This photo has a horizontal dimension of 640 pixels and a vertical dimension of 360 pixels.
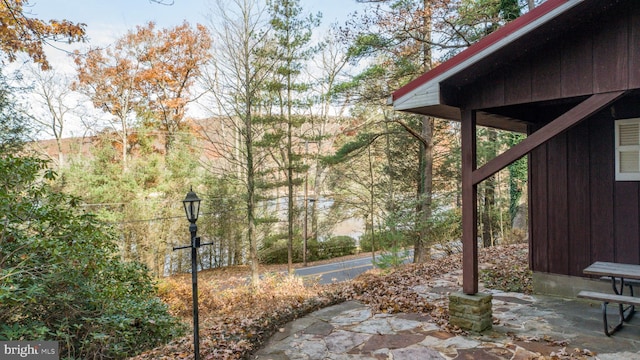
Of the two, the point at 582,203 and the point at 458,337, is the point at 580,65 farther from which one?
the point at 458,337

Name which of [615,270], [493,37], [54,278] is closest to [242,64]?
[54,278]

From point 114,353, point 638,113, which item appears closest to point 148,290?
point 114,353

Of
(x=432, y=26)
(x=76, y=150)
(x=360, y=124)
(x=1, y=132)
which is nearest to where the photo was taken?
(x=1, y=132)

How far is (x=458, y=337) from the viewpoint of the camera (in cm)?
379

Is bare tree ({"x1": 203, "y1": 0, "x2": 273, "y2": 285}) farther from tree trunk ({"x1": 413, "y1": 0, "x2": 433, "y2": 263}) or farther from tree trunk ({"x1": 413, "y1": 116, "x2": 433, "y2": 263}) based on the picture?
tree trunk ({"x1": 413, "y1": 116, "x2": 433, "y2": 263})

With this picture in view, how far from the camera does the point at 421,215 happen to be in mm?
10672

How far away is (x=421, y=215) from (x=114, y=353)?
27.4 feet

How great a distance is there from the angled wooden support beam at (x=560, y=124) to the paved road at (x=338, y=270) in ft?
34.1

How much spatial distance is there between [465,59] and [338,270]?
40.5 ft

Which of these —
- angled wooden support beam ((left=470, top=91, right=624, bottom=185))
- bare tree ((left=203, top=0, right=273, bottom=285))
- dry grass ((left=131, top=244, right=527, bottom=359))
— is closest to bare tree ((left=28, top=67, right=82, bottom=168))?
bare tree ((left=203, top=0, right=273, bottom=285))

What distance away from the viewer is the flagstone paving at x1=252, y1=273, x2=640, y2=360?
11.2ft

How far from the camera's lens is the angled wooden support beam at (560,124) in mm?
3252

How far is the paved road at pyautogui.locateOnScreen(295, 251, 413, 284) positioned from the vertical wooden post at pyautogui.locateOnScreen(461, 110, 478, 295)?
31.5 ft

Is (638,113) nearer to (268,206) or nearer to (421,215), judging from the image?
(421,215)
